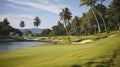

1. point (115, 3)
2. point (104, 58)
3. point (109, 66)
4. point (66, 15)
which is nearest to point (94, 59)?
point (104, 58)

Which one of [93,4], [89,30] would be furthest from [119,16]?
[89,30]

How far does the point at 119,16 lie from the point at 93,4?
17634 millimetres

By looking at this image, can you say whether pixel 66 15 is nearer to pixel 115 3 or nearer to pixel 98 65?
pixel 115 3

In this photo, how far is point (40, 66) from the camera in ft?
58.1

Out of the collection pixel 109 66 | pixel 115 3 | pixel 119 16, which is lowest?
pixel 109 66

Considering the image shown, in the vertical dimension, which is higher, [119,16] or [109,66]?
[119,16]

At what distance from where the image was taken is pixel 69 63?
1767 centimetres

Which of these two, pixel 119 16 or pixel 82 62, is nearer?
pixel 82 62

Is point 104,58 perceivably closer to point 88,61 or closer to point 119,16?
point 88,61

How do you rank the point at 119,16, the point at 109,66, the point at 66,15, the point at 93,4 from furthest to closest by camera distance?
the point at 66,15 → the point at 119,16 → the point at 93,4 → the point at 109,66

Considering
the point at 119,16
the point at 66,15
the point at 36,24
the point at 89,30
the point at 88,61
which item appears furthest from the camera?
the point at 36,24

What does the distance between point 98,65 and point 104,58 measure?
8.34ft

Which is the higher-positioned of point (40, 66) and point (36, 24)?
point (36, 24)

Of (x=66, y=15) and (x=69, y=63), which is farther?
(x=66, y=15)
